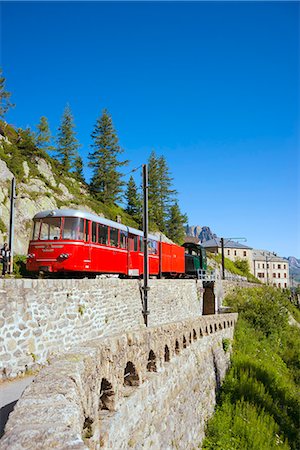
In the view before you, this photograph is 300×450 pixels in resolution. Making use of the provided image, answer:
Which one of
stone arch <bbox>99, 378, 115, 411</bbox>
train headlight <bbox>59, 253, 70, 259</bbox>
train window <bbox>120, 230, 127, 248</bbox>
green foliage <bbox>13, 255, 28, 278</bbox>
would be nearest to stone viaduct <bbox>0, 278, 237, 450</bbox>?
stone arch <bbox>99, 378, 115, 411</bbox>

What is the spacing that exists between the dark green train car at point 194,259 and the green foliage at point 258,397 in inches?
348

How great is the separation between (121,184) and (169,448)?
1916 inches

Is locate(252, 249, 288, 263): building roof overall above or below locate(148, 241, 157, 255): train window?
above

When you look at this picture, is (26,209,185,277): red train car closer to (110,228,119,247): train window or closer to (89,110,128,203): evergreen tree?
(110,228,119,247): train window

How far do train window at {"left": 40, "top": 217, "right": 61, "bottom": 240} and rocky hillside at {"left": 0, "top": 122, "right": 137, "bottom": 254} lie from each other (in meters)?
7.48

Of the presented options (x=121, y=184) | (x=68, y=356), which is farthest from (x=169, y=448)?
(x=121, y=184)

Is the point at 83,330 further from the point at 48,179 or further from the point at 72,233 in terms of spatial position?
Answer: the point at 48,179

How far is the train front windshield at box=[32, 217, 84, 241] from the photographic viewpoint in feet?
48.9

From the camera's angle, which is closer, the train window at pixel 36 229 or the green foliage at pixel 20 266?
the train window at pixel 36 229

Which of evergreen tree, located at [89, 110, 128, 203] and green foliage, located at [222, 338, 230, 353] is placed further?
evergreen tree, located at [89, 110, 128, 203]

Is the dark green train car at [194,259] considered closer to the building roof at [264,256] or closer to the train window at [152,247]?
the train window at [152,247]

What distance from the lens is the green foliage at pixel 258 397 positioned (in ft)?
36.1

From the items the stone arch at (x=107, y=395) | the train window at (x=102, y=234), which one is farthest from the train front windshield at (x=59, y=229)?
the stone arch at (x=107, y=395)

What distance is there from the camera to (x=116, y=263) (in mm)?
18188
